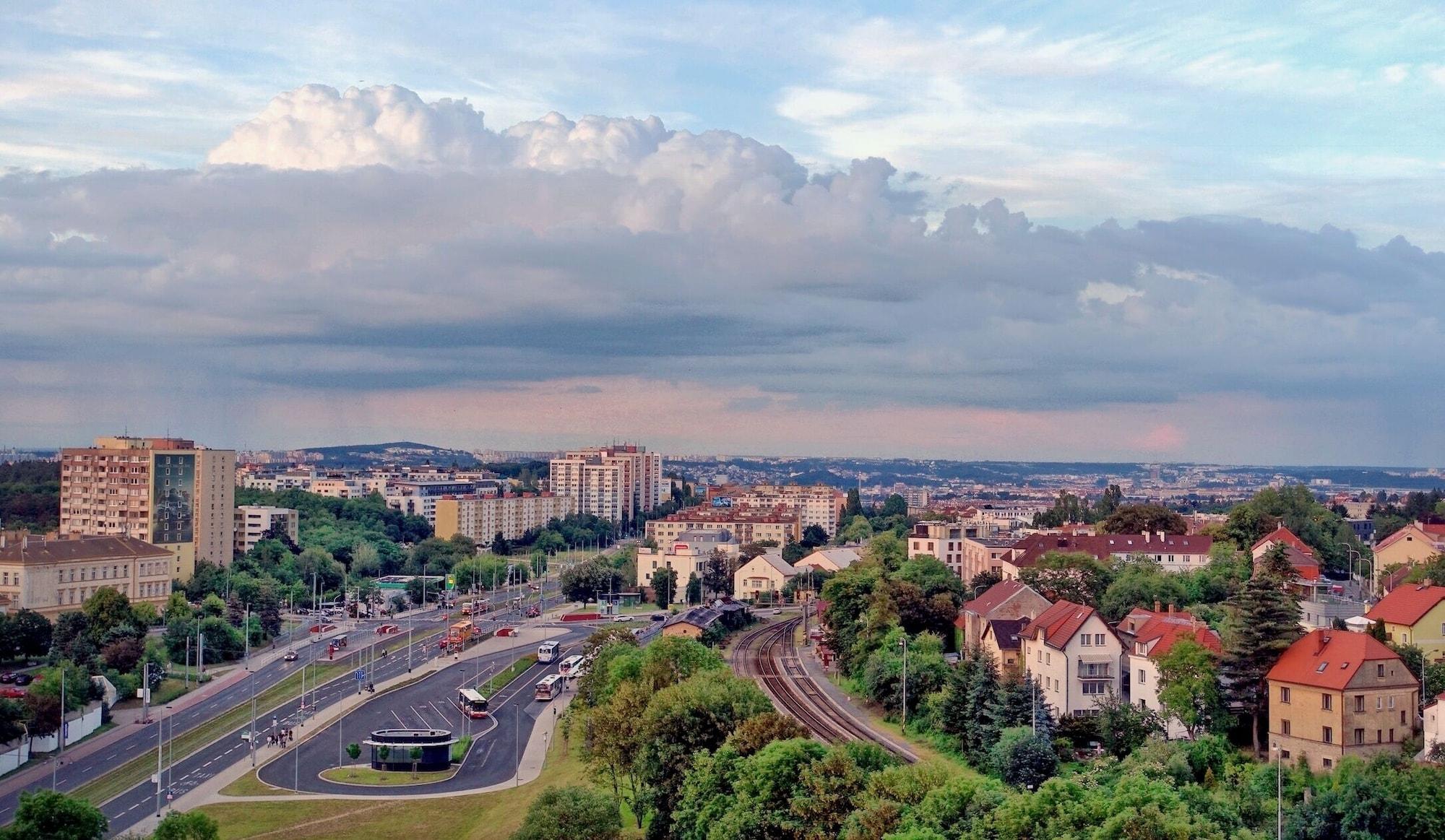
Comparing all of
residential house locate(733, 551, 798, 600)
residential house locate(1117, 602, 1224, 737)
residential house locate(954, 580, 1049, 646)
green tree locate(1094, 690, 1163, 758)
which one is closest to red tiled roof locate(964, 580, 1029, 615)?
residential house locate(954, 580, 1049, 646)

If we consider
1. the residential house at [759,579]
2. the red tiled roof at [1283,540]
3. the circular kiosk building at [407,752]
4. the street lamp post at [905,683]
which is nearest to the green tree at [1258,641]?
the street lamp post at [905,683]

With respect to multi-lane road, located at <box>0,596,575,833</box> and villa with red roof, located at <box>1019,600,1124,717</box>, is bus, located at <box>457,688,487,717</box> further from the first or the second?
villa with red roof, located at <box>1019,600,1124,717</box>

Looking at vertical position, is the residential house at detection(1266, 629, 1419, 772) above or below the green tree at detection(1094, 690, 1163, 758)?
above

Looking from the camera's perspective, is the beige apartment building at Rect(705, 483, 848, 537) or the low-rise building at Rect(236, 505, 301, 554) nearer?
the low-rise building at Rect(236, 505, 301, 554)

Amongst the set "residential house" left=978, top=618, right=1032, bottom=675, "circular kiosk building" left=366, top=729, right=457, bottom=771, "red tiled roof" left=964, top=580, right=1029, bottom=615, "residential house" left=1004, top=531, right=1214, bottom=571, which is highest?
"residential house" left=1004, top=531, right=1214, bottom=571

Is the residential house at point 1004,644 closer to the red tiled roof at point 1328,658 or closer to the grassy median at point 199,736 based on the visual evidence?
the red tiled roof at point 1328,658

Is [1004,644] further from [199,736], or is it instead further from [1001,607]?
[199,736]

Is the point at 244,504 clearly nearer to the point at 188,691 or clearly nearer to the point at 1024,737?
the point at 188,691
